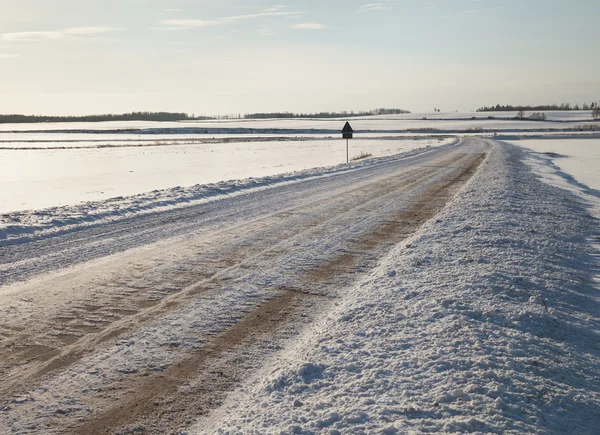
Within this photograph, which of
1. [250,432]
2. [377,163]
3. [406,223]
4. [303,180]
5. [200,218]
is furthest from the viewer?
[377,163]

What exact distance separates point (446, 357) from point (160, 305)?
10.9 feet

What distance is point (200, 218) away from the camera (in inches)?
477

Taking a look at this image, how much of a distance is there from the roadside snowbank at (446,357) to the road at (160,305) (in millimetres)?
454

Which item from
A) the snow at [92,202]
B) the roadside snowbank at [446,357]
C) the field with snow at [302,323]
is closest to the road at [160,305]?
the field with snow at [302,323]

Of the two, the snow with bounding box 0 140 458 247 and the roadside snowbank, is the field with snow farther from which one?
the snow with bounding box 0 140 458 247

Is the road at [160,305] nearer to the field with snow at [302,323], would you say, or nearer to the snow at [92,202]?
the field with snow at [302,323]

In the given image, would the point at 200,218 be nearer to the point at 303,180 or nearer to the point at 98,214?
the point at 98,214

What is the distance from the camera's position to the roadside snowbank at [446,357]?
3580mm

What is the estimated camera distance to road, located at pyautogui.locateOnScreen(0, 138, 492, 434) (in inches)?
156

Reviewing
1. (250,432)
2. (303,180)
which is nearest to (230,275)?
(250,432)

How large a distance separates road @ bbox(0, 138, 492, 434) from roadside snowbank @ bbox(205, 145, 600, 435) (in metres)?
0.45

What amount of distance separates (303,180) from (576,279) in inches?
571

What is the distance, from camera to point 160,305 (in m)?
6.02

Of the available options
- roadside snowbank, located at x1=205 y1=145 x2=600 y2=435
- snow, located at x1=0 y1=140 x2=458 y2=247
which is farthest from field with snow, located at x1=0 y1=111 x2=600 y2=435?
snow, located at x1=0 y1=140 x2=458 y2=247
